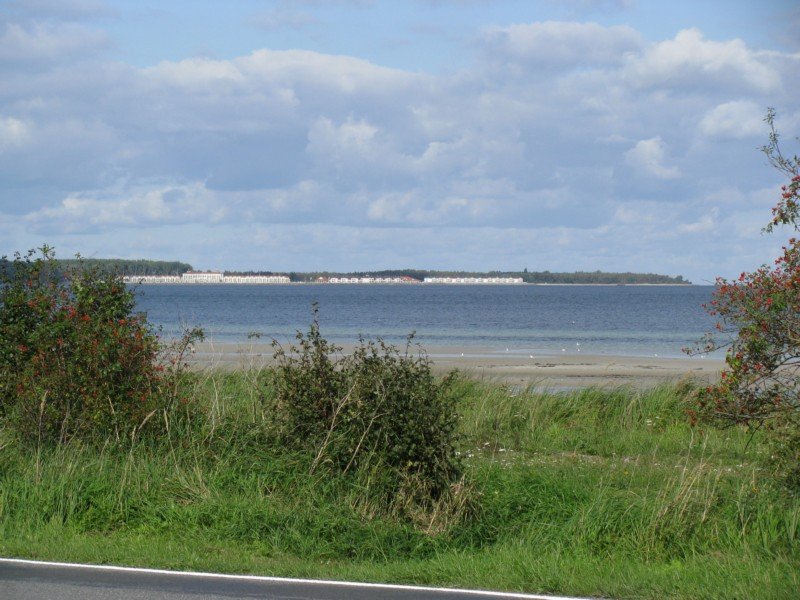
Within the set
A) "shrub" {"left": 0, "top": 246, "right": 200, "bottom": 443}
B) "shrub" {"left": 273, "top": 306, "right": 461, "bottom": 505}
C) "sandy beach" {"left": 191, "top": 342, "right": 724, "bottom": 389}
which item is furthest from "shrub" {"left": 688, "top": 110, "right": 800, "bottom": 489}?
"sandy beach" {"left": 191, "top": 342, "right": 724, "bottom": 389}

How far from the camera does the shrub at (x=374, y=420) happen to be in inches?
385

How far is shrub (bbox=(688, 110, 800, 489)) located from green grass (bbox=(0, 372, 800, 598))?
0.61m

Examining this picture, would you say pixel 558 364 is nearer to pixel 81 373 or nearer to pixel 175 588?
pixel 81 373

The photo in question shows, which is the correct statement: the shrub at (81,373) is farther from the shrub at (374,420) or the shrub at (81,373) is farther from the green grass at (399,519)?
the shrub at (374,420)

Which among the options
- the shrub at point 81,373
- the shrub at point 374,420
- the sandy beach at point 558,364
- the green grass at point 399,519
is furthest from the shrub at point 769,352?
the sandy beach at point 558,364

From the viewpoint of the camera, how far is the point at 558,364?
1375 inches

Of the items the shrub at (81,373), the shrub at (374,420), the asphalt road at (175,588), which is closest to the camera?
the asphalt road at (175,588)

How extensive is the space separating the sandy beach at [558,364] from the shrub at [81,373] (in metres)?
14.3

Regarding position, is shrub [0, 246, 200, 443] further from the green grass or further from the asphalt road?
A: the asphalt road

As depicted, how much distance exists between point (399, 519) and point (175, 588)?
9.49 ft

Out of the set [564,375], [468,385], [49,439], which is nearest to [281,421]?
[49,439]

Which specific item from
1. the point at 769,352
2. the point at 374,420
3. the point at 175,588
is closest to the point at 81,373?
the point at 374,420

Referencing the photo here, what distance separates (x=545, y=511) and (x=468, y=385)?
7.51 m

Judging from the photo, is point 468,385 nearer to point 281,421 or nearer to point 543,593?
point 281,421
